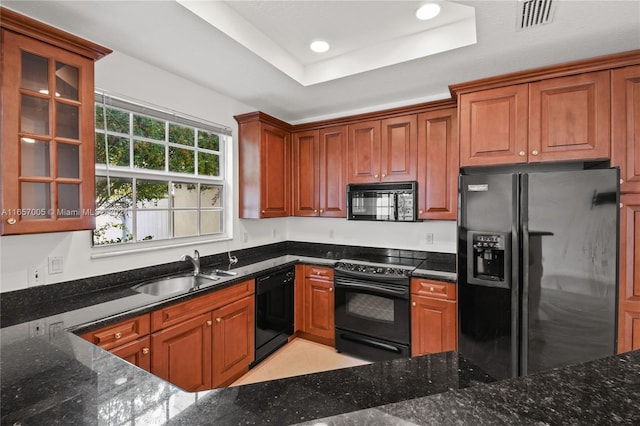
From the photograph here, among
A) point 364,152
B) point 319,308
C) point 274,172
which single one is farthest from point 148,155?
point 319,308

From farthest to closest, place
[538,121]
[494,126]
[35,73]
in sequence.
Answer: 1. [494,126]
2. [538,121]
3. [35,73]

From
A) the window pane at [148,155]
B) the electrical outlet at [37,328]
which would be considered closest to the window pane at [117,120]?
the window pane at [148,155]

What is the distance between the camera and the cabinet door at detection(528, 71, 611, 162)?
200 cm

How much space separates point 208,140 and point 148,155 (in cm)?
66

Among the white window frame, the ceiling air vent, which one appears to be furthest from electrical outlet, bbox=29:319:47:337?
the ceiling air vent

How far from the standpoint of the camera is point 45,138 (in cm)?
159

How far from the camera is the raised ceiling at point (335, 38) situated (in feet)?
5.49

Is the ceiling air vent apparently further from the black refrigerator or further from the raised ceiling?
the black refrigerator

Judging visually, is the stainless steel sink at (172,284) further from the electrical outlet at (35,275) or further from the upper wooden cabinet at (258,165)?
the upper wooden cabinet at (258,165)

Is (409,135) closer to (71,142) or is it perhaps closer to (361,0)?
(361,0)

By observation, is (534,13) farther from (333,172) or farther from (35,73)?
(35,73)

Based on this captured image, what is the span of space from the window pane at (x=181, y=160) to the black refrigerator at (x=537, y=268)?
2.38 m

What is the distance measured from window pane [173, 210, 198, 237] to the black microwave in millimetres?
1557

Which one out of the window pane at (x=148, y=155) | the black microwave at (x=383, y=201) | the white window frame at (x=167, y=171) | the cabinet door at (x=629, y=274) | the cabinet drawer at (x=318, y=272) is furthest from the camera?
the cabinet drawer at (x=318, y=272)
